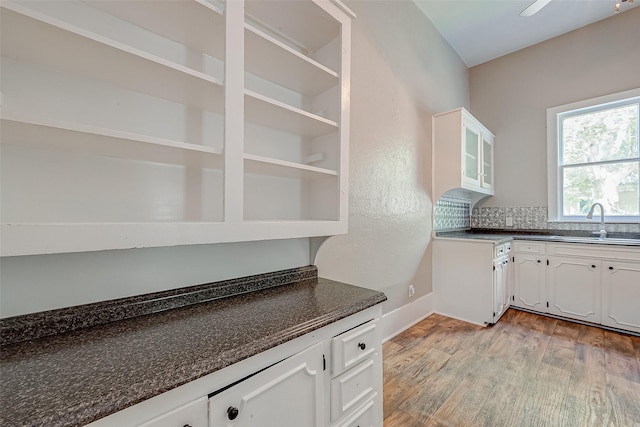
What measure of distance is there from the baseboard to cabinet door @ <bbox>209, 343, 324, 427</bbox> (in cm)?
153

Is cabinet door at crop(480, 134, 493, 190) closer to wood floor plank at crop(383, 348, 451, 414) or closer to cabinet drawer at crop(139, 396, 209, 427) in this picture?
wood floor plank at crop(383, 348, 451, 414)

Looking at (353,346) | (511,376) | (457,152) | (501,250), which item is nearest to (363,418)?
(353,346)

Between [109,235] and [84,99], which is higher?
[84,99]

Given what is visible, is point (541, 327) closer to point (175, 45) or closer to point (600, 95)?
point (600, 95)

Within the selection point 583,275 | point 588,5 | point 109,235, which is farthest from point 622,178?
point 109,235

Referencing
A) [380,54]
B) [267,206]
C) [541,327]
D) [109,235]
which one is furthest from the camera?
[541,327]

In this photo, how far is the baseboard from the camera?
2.37 meters

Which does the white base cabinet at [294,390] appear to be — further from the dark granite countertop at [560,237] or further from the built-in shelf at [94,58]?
the dark granite countertop at [560,237]

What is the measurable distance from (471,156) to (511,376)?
222 centimetres

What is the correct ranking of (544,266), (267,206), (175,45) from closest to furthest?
(175,45) → (267,206) → (544,266)

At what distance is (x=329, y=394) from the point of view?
3.33ft

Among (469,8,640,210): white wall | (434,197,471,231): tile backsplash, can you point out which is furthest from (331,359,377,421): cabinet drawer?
(469,8,640,210): white wall

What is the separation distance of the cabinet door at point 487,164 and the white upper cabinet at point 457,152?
0.41 ft

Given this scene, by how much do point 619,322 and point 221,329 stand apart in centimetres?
357
